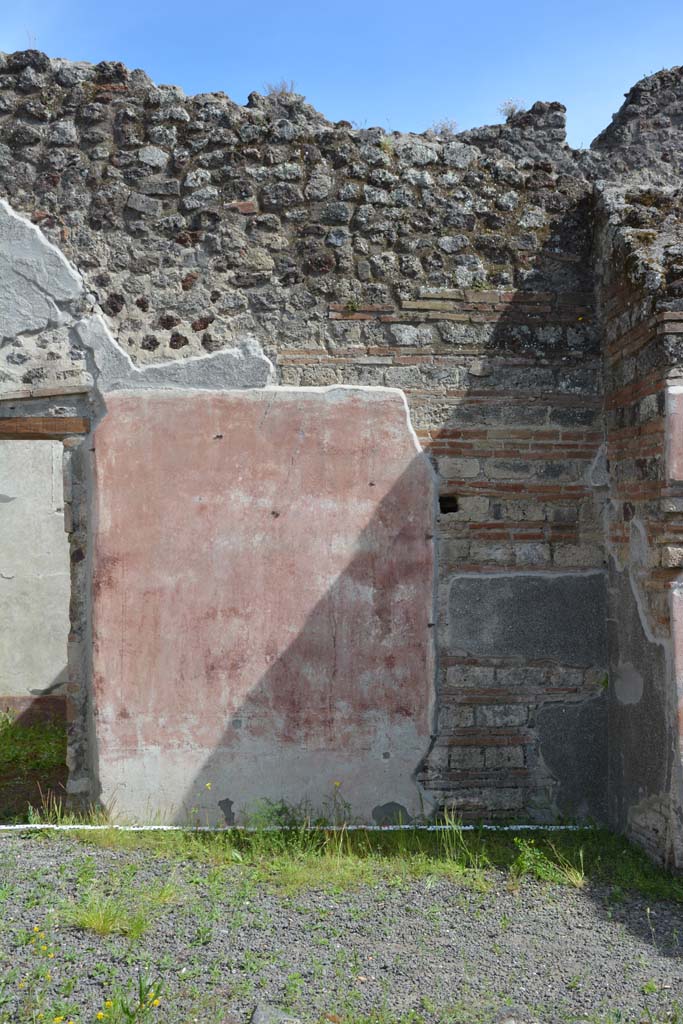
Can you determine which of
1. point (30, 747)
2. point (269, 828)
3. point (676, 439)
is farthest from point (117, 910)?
point (30, 747)

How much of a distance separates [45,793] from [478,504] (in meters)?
3.33

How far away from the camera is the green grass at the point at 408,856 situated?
13.9 feet

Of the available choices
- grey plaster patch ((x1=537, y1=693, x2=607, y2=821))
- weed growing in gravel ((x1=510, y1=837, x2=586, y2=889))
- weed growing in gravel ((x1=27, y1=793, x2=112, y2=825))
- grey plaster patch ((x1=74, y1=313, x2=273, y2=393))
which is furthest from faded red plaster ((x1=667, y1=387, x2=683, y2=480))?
weed growing in gravel ((x1=27, y1=793, x2=112, y2=825))

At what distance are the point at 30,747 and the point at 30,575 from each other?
1.61m

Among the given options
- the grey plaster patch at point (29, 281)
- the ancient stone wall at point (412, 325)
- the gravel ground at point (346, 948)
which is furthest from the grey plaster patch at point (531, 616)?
the grey plaster patch at point (29, 281)

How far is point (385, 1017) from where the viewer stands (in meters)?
3.02

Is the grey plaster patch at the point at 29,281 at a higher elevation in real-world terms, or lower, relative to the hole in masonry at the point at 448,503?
higher

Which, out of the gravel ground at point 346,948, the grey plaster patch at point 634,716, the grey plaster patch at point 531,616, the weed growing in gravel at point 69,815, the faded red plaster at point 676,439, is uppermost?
the faded red plaster at point 676,439

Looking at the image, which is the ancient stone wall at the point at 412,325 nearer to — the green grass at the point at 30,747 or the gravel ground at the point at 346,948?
the gravel ground at the point at 346,948

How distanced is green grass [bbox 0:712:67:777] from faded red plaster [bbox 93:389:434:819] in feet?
6.84

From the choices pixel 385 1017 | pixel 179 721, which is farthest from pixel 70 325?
pixel 385 1017

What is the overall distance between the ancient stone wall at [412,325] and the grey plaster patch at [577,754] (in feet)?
0.04

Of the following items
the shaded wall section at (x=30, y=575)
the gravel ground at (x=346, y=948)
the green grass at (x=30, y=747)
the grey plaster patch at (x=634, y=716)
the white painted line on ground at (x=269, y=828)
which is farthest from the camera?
the shaded wall section at (x=30, y=575)

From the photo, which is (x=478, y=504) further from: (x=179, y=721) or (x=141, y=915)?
(x=141, y=915)
